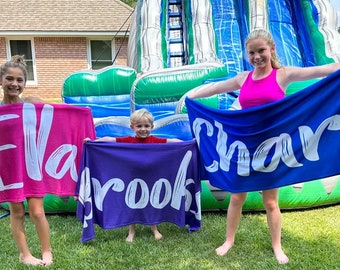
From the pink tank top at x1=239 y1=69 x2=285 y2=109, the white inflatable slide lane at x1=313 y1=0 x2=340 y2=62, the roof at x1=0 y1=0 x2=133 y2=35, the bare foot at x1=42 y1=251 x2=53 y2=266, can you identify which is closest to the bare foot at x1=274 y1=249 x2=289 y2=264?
the pink tank top at x1=239 y1=69 x2=285 y2=109

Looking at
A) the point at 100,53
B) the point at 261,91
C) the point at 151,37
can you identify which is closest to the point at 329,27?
the point at 151,37

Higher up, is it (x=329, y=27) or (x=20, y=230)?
(x=329, y=27)

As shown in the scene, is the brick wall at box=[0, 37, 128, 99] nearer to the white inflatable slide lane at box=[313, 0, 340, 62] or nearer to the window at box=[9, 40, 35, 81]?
the window at box=[9, 40, 35, 81]

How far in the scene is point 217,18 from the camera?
A: 823 centimetres

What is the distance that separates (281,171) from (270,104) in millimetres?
544

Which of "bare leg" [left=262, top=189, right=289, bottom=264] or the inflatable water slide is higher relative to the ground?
the inflatable water slide

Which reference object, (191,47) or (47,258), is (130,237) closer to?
(47,258)

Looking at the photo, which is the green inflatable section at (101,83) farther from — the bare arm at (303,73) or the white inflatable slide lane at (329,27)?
the bare arm at (303,73)

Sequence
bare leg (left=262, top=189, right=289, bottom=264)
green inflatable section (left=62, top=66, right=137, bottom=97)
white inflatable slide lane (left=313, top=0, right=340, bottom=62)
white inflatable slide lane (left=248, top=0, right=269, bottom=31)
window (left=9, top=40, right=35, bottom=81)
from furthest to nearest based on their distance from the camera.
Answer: window (left=9, top=40, right=35, bottom=81) → green inflatable section (left=62, top=66, right=137, bottom=97) → white inflatable slide lane (left=248, top=0, right=269, bottom=31) → white inflatable slide lane (left=313, top=0, right=340, bottom=62) → bare leg (left=262, top=189, right=289, bottom=264)

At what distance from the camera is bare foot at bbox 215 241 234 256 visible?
3236 mm

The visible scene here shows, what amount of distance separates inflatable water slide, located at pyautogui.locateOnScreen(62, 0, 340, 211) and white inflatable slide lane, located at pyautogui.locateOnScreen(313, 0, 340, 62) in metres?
0.02

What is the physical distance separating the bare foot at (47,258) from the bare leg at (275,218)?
5.81 ft

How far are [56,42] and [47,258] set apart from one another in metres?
14.0

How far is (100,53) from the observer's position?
1650 cm
